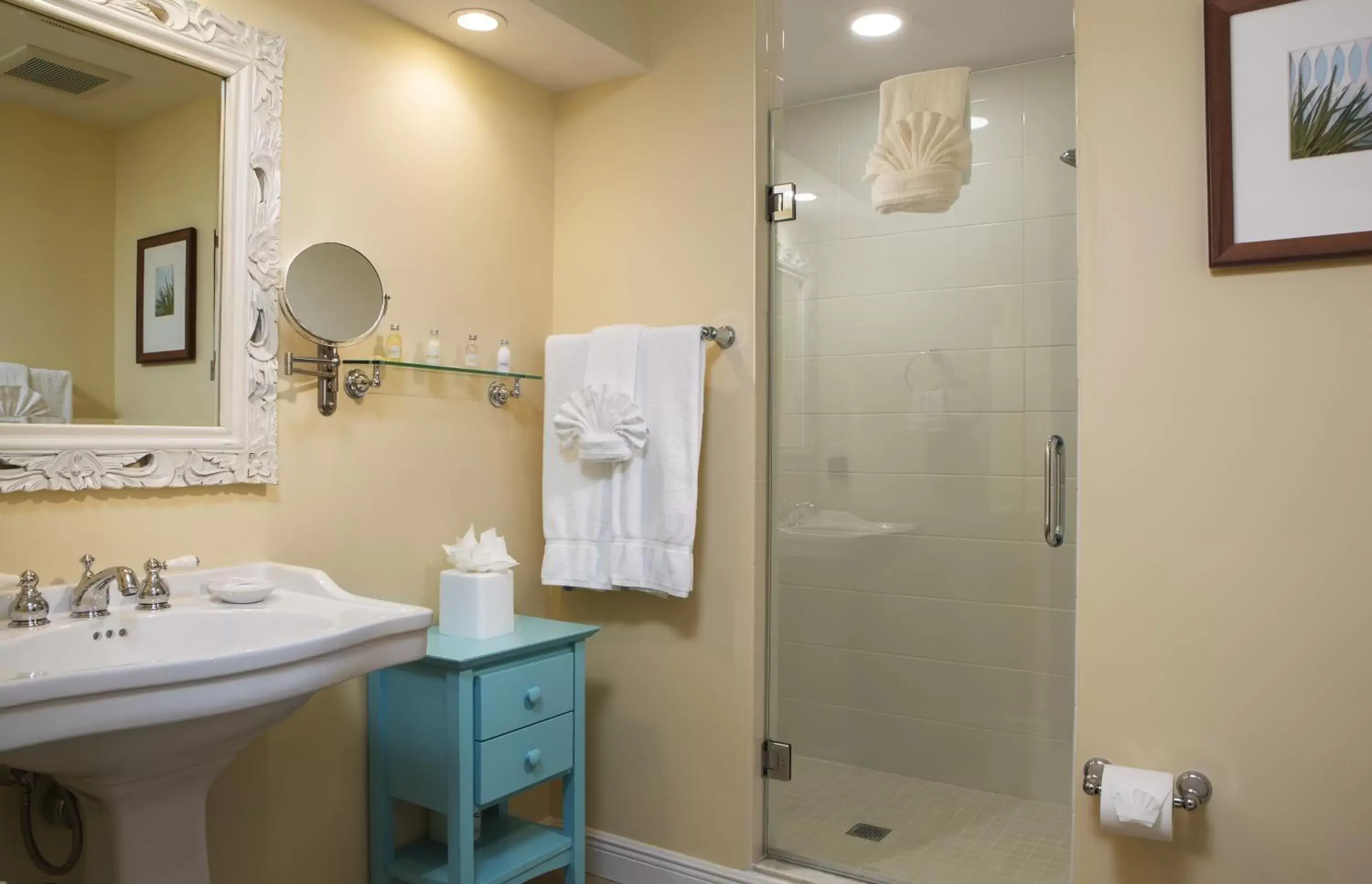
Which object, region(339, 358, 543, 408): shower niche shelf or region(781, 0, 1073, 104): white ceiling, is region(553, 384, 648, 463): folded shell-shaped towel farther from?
region(781, 0, 1073, 104): white ceiling

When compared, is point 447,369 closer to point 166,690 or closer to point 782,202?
point 782,202

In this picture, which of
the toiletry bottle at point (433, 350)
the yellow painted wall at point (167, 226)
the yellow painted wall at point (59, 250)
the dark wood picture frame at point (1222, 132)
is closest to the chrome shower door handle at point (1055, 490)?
the dark wood picture frame at point (1222, 132)

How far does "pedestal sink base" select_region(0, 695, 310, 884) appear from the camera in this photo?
4.20 feet

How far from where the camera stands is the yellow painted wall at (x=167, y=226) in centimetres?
169

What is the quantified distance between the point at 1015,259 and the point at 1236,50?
54cm

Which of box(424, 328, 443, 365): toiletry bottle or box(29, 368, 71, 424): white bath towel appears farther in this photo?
box(424, 328, 443, 365): toiletry bottle

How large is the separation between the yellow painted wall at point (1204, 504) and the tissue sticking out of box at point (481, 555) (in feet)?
3.85

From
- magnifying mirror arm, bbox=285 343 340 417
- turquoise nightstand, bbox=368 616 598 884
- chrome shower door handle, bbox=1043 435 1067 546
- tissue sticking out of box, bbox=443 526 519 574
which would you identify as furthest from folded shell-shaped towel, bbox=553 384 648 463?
chrome shower door handle, bbox=1043 435 1067 546

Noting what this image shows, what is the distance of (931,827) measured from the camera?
222 centimetres

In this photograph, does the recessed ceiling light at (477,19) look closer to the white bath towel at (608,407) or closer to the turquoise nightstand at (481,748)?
the white bath towel at (608,407)

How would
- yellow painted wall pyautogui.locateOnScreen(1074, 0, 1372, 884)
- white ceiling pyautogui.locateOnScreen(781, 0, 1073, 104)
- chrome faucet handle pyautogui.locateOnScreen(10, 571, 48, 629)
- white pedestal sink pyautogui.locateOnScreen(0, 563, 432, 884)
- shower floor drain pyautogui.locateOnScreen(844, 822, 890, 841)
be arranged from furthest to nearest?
shower floor drain pyautogui.locateOnScreen(844, 822, 890, 841) → white ceiling pyautogui.locateOnScreen(781, 0, 1073, 104) → yellow painted wall pyautogui.locateOnScreen(1074, 0, 1372, 884) → chrome faucet handle pyautogui.locateOnScreen(10, 571, 48, 629) → white pedestal sink pyautogui.locateOnScreen(0, 563, 432, 884)

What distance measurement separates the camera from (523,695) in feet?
6.53

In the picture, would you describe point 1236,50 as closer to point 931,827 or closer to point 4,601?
point 931,827

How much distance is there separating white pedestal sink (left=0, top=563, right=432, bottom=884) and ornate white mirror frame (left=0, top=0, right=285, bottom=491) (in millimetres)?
202
